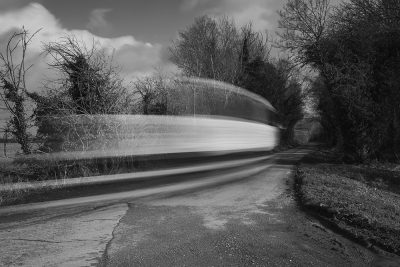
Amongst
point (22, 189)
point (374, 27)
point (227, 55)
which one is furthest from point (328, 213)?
point (227, 55)

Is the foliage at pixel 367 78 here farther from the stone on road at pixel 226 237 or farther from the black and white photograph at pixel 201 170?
the stone on road at pixel 226 237

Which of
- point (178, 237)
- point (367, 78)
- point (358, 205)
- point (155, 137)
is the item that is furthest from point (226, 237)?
point (367, 78)

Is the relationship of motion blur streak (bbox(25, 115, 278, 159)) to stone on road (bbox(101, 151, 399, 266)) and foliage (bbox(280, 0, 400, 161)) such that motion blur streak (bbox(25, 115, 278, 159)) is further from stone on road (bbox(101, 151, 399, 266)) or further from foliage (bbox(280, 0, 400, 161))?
foliage (bbox(280, 0, 400, 161))

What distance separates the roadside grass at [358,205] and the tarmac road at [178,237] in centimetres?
33

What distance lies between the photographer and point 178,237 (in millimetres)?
5809

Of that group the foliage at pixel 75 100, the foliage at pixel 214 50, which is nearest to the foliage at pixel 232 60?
the foliage at pixel 214 50

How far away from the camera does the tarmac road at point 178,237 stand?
4.95 metres

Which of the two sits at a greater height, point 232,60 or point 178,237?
point 232,60

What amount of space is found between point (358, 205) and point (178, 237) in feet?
12.9

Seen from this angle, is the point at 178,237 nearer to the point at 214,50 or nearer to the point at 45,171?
the point at 45,171

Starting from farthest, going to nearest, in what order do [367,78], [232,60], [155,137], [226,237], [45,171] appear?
1. [232,60]
2. [367,78]
3. [155,137]
4. [45,171]
5. [226,237]

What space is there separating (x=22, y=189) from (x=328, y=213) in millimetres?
7217

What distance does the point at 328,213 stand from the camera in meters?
7.15

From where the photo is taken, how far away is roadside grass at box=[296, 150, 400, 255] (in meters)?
5.82
